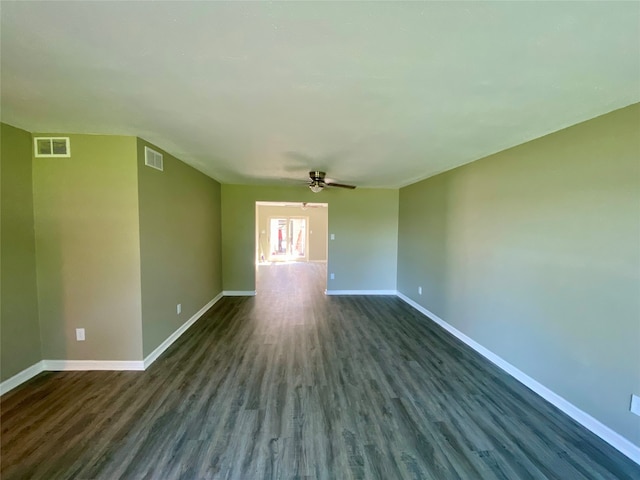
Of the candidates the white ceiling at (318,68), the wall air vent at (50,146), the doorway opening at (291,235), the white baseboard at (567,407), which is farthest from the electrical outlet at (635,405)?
the doorway opening at (291,235)

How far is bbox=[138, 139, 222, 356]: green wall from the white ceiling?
2.43ft

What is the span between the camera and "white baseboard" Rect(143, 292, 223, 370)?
109 inches

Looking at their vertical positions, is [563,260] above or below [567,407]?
above

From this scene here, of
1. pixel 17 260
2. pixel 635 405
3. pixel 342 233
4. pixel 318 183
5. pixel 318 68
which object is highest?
pixel 318 68

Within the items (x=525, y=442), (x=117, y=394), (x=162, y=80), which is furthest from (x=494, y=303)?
(x=117, y=394)

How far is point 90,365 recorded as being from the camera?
2.64 metres

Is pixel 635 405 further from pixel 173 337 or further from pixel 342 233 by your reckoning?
pixel 342 233

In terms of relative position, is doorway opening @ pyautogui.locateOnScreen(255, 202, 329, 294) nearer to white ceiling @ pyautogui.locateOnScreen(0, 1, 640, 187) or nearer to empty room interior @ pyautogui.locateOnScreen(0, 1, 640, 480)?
empty room interior @ pyautogui.locateOnScreen(0, 1, 640, 480)

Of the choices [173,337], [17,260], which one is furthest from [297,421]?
[17,260]

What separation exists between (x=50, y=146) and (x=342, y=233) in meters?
4.50

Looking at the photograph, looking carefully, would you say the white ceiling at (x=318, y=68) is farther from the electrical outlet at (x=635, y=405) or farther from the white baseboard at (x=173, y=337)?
the white baseboard at (x=173, y=337)

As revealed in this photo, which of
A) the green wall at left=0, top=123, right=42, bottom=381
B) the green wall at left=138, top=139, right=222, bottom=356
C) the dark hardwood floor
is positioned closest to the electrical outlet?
the dark hardwood floor

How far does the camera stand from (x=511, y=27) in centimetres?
108

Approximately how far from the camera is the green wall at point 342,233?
5480mm
